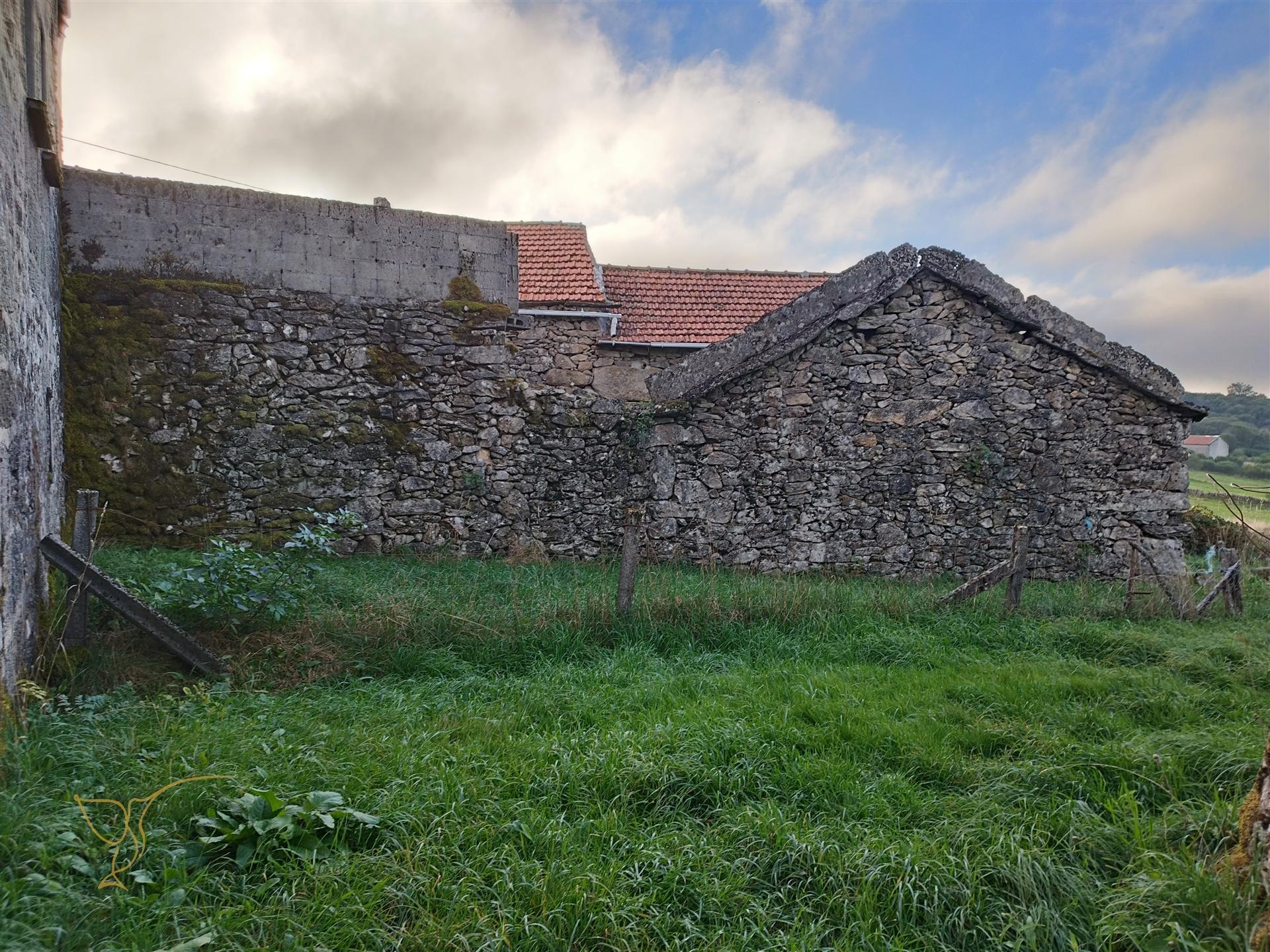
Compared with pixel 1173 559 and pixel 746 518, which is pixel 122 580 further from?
pixel 1173 559

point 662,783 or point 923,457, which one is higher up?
point 923,457

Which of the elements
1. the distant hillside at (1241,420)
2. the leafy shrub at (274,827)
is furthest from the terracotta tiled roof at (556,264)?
the distant hillside at (1241,420)

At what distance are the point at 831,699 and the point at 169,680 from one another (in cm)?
425

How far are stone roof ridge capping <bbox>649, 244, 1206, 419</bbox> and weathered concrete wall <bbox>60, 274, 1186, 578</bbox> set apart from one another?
174 mm

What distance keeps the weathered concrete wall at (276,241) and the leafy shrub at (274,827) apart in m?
6.93

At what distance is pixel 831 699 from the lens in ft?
15.1

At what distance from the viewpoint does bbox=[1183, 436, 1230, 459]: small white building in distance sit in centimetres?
899

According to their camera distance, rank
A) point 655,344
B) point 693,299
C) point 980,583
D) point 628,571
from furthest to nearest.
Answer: point 693,299 → point 655,344 → point 980,583 → point 628,571

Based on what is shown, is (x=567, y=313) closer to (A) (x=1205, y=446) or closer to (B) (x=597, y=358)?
(B) (x=597, y=358)

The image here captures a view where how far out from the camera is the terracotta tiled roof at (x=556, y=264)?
13.6 metres

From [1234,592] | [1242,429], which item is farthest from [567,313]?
[1242,429]

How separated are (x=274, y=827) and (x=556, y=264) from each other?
13.4 meters

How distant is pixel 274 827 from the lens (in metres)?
2.85

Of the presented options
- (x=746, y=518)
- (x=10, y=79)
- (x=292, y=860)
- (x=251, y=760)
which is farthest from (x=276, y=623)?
(x=746, y=518)
